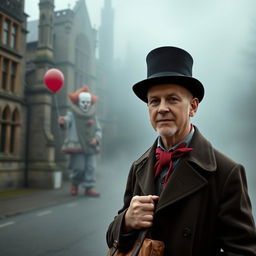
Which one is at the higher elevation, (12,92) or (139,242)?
(12,92)

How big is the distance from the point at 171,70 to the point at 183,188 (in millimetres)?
576

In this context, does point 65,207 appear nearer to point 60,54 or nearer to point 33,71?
point 33,71

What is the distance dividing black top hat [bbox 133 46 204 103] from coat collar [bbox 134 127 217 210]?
0.83ft

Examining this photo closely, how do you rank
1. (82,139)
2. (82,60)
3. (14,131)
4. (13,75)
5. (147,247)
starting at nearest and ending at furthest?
(147,247)
(82,139)
(13,75)
(14,131)
(82,60)

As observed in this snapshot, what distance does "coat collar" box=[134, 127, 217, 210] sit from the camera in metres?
1.32

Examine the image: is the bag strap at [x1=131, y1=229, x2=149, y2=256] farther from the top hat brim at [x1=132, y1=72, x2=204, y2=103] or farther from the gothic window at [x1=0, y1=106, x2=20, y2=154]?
the gothic window at [x1=0, y1=106, x2=20, y2=154]

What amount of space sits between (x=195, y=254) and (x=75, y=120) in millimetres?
8507

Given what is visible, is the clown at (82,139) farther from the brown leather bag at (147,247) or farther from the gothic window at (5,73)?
the brown leather bag at (147,247)

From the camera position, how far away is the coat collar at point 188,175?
4.33ft

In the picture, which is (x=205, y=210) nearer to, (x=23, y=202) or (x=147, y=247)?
(x=147, y=247)

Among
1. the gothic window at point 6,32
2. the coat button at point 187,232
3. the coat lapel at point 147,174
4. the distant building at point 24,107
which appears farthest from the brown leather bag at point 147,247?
the gothic window at point 6,32

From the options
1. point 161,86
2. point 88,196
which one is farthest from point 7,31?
point 161,86

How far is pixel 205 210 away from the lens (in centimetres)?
131

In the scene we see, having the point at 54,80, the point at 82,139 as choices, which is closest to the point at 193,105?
the point at 54,80
